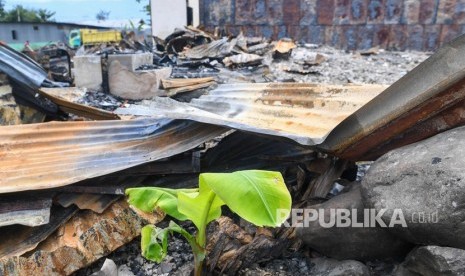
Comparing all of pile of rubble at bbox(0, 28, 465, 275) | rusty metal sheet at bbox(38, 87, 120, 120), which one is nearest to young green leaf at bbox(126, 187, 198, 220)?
pile of rubble at bbox(0, 28, 465, 275)

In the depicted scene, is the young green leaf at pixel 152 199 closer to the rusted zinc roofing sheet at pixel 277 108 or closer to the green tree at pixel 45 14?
the rusted zinc roofing sheet at pixel 277 108

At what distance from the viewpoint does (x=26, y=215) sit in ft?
6.60

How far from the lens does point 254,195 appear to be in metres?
1.36

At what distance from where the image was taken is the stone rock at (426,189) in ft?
5.05

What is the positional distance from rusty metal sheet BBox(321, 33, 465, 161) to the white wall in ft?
43.3

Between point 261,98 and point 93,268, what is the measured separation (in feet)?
6.24

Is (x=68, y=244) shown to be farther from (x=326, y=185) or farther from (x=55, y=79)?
(x=55, y=79)

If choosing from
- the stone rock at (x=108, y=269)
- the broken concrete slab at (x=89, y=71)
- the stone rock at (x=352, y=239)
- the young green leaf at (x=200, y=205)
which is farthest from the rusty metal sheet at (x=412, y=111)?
the broken concrete slab at (x=89, y=71)

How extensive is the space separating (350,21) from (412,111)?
11.1 m

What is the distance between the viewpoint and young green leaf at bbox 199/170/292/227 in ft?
4.36

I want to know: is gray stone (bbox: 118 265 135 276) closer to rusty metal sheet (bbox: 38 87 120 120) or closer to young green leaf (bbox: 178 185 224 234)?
young green leaf (bbox: 178 185 224 234)

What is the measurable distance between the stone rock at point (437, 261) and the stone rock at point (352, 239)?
0.81 feet

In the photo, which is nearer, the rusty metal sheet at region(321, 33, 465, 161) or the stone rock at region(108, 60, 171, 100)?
the rusty metal sheet at region(321, 33, 465, 161)

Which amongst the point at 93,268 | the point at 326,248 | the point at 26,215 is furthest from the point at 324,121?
the point at 26,215
